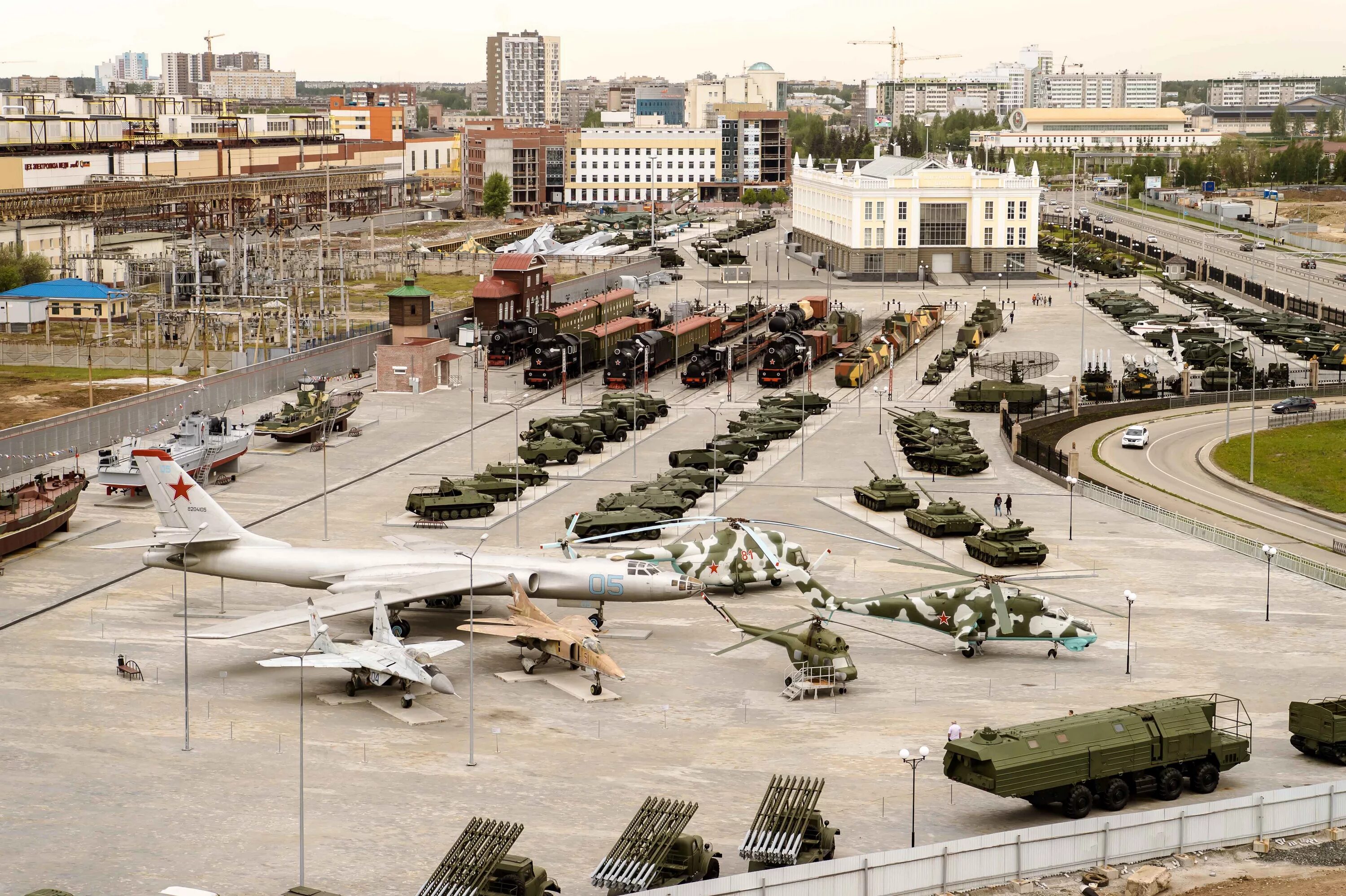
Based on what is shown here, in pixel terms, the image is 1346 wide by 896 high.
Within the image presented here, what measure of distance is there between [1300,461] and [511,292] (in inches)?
2595

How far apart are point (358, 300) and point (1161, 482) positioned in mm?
91677

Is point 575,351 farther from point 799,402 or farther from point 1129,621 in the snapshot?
point 1129,621

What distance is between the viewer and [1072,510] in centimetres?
7938

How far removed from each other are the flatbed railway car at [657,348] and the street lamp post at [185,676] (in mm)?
53098

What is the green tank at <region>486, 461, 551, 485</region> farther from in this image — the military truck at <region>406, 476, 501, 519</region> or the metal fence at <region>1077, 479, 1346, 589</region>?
the metal fence at <region>1077, 479, 1346, 589</region>

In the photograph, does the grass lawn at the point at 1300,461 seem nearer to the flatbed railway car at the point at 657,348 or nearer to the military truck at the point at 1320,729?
the flatbed railway car at the point at 657,348

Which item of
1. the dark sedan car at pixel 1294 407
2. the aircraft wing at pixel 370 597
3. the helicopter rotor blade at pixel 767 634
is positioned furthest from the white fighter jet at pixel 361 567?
the dark sedan car at pixel 1294 407

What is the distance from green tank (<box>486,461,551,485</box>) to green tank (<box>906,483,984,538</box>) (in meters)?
18.9

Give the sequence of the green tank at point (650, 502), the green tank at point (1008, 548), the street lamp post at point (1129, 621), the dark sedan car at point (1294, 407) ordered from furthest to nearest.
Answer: the dark sedan car at point (1294, 407) < the green tank at point (650, 502) < the green tank at point (1008, 548) < the street lamp post at point (1129, 621)

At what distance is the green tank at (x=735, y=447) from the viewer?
89.1m

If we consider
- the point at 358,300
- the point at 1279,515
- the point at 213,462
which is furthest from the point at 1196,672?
the point at 358,300

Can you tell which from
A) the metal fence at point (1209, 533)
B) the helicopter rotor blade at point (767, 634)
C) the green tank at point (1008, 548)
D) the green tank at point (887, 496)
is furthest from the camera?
the green tank at point (887, 496)

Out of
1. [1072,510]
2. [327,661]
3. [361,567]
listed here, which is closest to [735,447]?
[1072,510]

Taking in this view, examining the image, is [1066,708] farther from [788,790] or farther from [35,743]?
[35,743]
